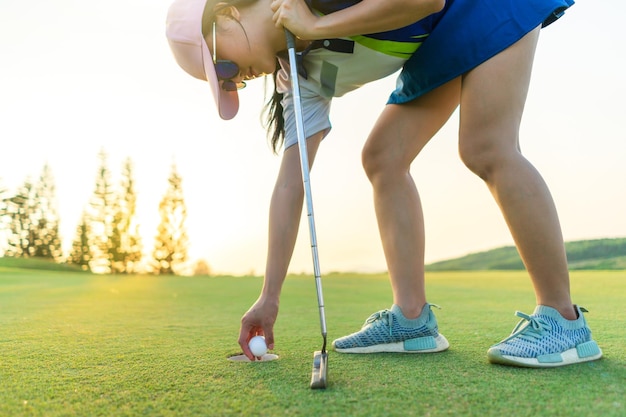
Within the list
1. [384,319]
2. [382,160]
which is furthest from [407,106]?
[384,319]

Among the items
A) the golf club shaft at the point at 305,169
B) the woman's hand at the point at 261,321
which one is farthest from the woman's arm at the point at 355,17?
the woman's hand at the point at 261,321

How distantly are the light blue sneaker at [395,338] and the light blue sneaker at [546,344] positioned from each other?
0.33 m

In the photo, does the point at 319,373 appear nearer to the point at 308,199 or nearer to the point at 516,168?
the point at 308,199

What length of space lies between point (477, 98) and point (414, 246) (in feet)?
2.05

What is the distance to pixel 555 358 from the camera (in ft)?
6.03

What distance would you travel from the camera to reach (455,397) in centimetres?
141

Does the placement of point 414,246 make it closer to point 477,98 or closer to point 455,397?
point 477,98

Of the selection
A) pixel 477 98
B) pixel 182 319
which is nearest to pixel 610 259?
pixel 182 319

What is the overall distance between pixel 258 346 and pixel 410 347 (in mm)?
595

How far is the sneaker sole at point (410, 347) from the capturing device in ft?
7.04

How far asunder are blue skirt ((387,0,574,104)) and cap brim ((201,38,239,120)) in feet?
2.43

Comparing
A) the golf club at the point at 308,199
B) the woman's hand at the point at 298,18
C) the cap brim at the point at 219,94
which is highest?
the woman's hand at the point at 298,18

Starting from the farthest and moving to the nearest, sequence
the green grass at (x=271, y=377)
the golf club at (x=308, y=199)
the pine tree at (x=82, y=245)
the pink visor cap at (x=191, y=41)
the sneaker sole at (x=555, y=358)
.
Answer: the pine tree at (x=82, y=245) < the pink visor cap at (x=191, y=41) < the sneaker sole at (x=555, y=358) < the golf club at (x=308, y=199) < the green grass at (x=271, y=377)

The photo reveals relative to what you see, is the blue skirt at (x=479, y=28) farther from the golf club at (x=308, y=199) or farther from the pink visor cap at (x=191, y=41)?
the pink visor cap at (x=191, y=41)
